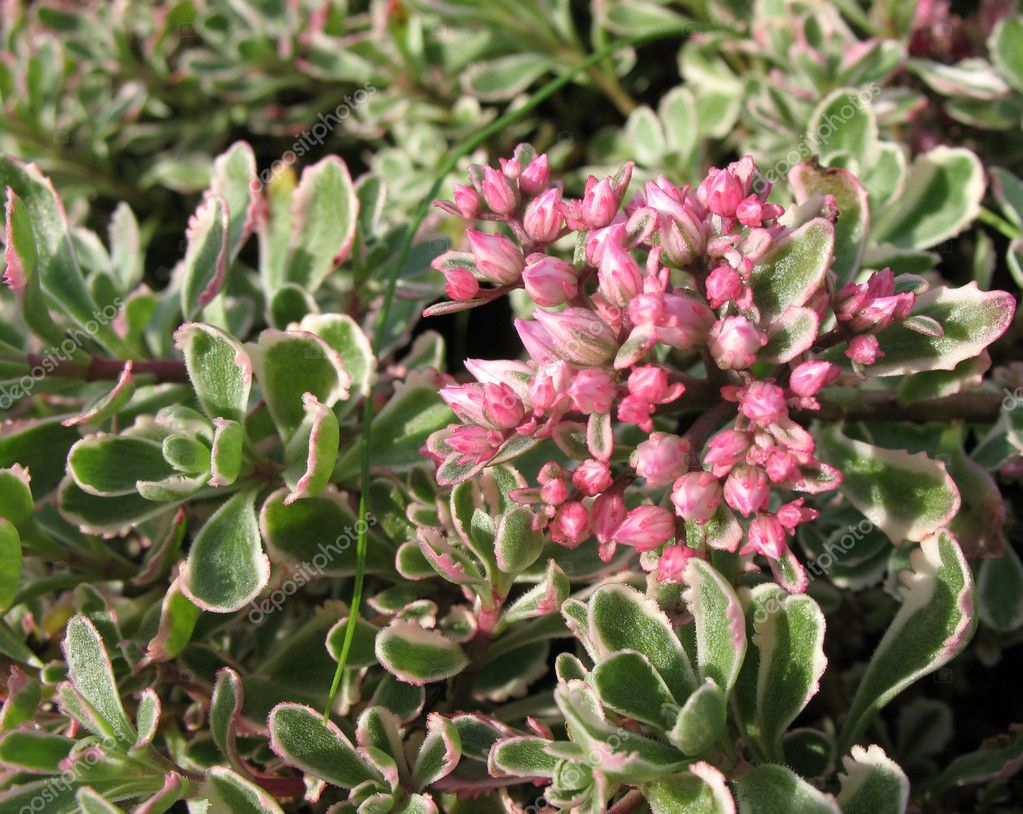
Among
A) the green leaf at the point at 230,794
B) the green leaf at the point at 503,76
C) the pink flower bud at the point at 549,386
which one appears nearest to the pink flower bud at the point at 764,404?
the pink flower bud at the point at 549,386

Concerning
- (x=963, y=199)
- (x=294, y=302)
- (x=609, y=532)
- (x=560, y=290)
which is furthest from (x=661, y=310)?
(x=963, y=199)

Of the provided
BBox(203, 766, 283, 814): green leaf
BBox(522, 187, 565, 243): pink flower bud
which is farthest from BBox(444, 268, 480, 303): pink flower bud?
BBox(203, 766, 283, 814): green leaf

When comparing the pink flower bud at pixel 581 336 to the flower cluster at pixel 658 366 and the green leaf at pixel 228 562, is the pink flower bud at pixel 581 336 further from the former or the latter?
the green leaf at pixel 228 562

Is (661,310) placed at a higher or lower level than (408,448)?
higher

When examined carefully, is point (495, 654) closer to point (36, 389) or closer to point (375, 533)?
point (375, 533)

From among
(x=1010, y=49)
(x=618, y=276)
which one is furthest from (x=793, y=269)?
(x=1010, y=49)

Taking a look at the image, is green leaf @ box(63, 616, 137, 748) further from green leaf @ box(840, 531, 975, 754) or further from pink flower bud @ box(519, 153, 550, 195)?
green leaf @ box(840, 531, 975, 754)

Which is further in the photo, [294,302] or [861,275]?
[294,302]
